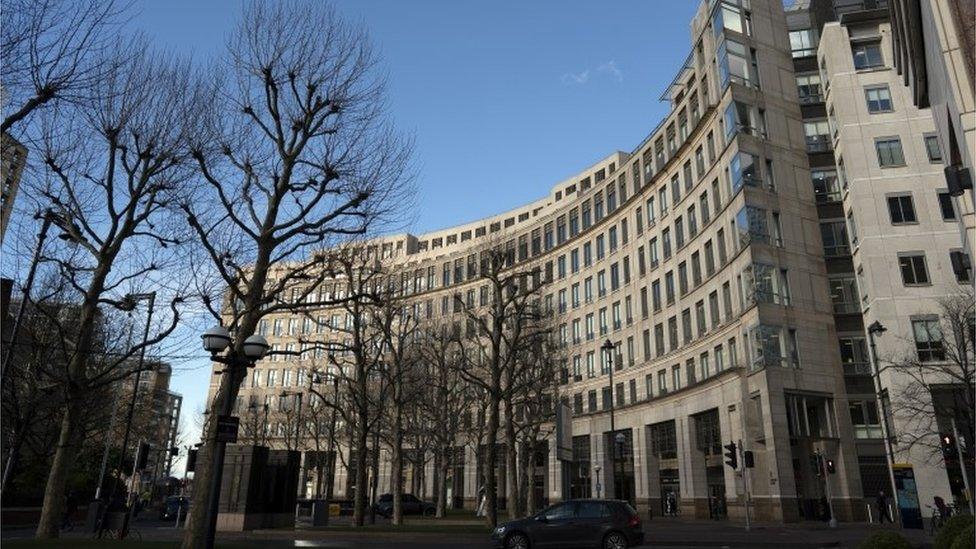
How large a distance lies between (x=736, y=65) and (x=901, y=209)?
13.2 metres

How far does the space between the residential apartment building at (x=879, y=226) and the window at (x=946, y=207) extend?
0.08m

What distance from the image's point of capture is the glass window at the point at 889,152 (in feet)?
125

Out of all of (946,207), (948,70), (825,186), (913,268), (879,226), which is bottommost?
(948,70)

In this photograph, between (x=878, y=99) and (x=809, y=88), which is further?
(x=809, y=88)

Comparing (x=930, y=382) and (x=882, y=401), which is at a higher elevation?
(x=930, y=382)

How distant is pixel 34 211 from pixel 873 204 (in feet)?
131

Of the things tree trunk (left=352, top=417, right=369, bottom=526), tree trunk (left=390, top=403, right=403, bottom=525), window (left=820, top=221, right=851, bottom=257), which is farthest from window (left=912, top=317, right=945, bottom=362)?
tree trunk (left=352, top=417, right=369, bottom=526)

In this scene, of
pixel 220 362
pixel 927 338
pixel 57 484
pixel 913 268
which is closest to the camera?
pixel 220 362

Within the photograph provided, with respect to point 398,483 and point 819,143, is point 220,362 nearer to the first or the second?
point 398,483

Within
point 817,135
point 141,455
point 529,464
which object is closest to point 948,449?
point 817,135

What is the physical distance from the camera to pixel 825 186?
136ft

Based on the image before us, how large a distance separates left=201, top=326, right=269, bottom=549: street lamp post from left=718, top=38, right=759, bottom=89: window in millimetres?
36833

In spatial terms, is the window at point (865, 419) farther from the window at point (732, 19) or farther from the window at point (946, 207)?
the window at point (732, 19)

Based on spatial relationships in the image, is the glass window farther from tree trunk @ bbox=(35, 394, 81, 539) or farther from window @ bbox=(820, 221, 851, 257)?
tree trunk @ bbox=(35, 394, 81, 539)
